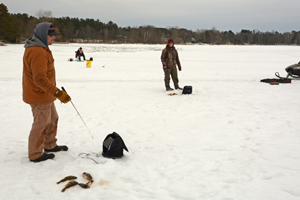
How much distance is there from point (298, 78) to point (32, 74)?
13927mm

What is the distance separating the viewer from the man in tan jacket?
9.98ft

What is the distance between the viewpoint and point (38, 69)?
9.89 feet

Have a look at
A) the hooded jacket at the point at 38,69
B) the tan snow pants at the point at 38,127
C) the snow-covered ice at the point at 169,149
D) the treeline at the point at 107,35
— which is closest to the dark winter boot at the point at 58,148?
the snow-covered ice at the point at 169,149

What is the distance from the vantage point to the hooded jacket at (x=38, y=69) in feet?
9.93

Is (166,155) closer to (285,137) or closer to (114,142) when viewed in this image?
(114,142)

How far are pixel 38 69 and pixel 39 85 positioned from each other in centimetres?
22

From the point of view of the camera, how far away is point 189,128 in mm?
5238

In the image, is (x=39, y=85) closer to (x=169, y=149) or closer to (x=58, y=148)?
(x=58, y=148)

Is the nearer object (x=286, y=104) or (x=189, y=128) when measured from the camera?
(x=189, y=128)

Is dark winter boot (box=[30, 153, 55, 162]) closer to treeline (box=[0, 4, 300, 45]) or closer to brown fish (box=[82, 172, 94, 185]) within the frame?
brown fish (box=[82, 172, 94, 185])

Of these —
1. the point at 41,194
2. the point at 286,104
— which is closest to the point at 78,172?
the point at 41,194

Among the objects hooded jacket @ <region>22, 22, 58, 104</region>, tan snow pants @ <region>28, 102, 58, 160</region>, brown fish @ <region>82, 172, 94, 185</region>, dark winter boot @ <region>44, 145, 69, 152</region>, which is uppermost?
hooded jacket @ <region>22, 22, 58, 104</region>

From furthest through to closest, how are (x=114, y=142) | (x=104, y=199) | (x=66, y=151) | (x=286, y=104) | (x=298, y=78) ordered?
(x=298, y=78)
(x=286, y=104)
(x=66, y=151)
(x=114, y=142)
(x=104, y=199)

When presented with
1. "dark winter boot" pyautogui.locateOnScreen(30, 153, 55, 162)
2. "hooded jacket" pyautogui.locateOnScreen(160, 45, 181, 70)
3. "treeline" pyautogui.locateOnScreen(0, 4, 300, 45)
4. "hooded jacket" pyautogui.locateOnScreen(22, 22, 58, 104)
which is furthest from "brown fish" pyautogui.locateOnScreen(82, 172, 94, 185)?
"treeline" pyautogui.locateOnScreen(0, 4, 300, 45)
